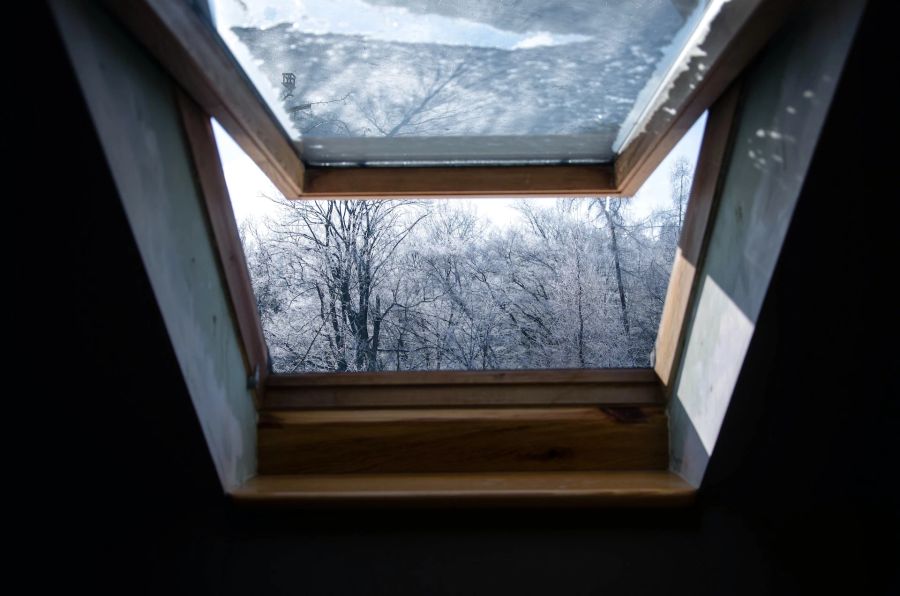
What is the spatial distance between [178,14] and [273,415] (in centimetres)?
92

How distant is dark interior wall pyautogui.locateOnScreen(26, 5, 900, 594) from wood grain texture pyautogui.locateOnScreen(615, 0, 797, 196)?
261 mm

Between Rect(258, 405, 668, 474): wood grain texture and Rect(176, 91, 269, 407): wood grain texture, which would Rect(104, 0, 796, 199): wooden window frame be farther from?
Rect(258, 405, 668, 474): wood grain texture

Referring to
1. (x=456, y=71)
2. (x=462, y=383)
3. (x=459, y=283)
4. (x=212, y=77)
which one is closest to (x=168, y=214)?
(x=212, y=77)

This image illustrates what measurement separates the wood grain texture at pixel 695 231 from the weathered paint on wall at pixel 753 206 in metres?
0.02

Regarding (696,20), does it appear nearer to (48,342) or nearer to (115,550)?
(48,342)

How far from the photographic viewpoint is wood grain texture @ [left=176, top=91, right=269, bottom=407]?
1253 millimetres

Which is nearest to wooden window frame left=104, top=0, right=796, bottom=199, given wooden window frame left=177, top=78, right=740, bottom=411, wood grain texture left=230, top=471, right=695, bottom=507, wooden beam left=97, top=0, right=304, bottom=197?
wooden beam left=97, top=0, right=304, bottom=197

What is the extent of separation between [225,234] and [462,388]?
2.05 feet

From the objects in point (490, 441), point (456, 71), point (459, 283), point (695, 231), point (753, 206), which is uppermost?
point (456, 71)

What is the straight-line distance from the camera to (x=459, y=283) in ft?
5.32

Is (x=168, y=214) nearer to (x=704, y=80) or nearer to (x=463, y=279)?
(x=463, y=279)

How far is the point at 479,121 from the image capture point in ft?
4.67

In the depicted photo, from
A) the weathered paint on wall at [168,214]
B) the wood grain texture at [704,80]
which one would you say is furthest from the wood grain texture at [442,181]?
the weathered paint on wall at [168,214]

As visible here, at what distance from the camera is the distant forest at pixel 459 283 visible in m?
1.62
